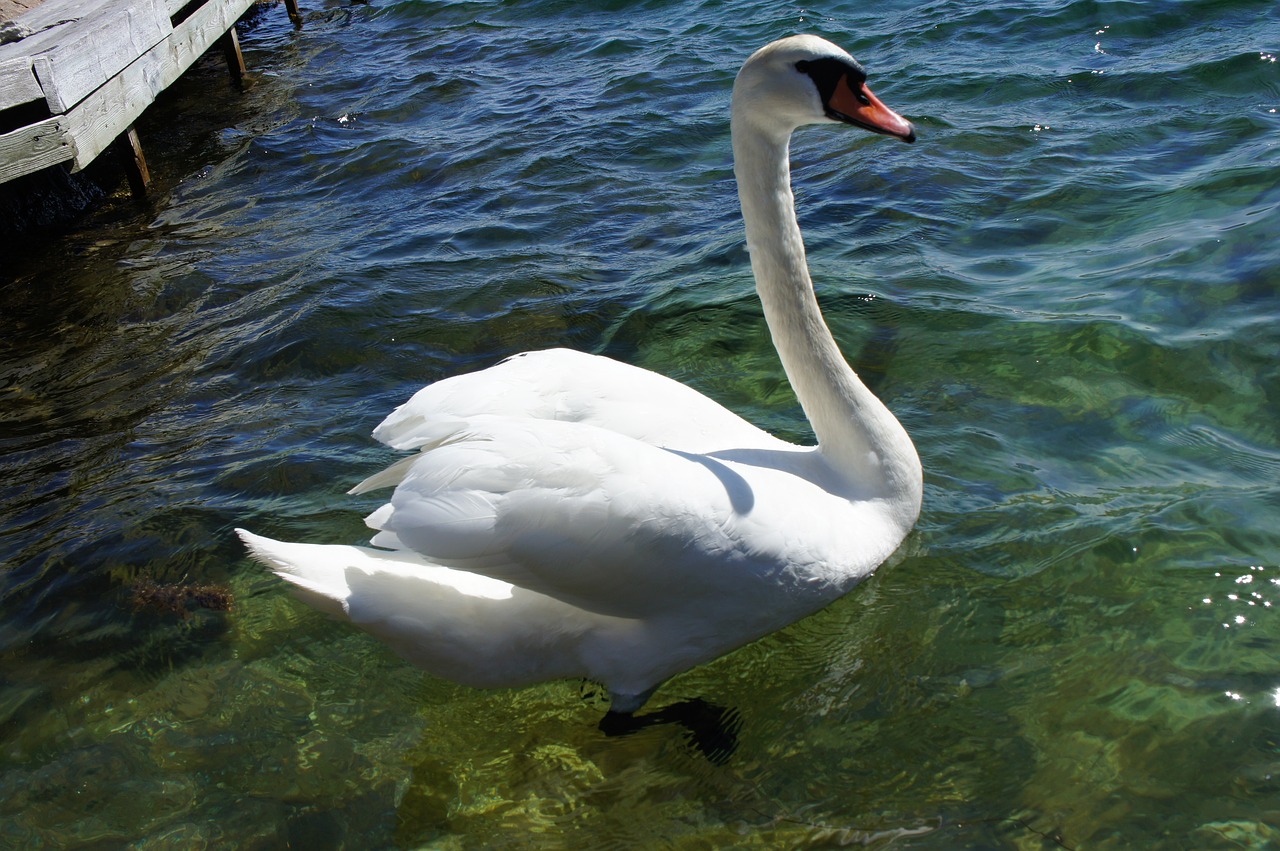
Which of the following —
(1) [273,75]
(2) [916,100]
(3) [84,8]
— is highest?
(3) [84,8]

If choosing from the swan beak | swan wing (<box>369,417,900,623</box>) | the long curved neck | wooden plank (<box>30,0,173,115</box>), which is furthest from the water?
the swan beak

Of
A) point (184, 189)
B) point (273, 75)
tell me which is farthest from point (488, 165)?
point (273, 75)

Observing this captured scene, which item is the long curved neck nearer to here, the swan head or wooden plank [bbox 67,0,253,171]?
the swan head

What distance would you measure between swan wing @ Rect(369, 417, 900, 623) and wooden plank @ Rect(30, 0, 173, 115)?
4912mm

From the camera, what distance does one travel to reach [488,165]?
8.49 m

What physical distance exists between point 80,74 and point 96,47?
41 cm

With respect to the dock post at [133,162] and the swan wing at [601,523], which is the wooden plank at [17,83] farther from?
the swan wing at [601,523]

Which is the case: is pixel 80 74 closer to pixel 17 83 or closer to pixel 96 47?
pixel 96 47

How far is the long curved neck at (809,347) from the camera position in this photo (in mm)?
3783

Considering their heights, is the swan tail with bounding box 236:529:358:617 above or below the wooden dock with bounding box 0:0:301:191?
below

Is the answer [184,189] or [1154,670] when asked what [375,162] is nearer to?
[184,189]

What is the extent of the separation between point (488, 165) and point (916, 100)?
3156mm

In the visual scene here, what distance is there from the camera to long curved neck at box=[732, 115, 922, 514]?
3.78 m

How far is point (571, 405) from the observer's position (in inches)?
150
